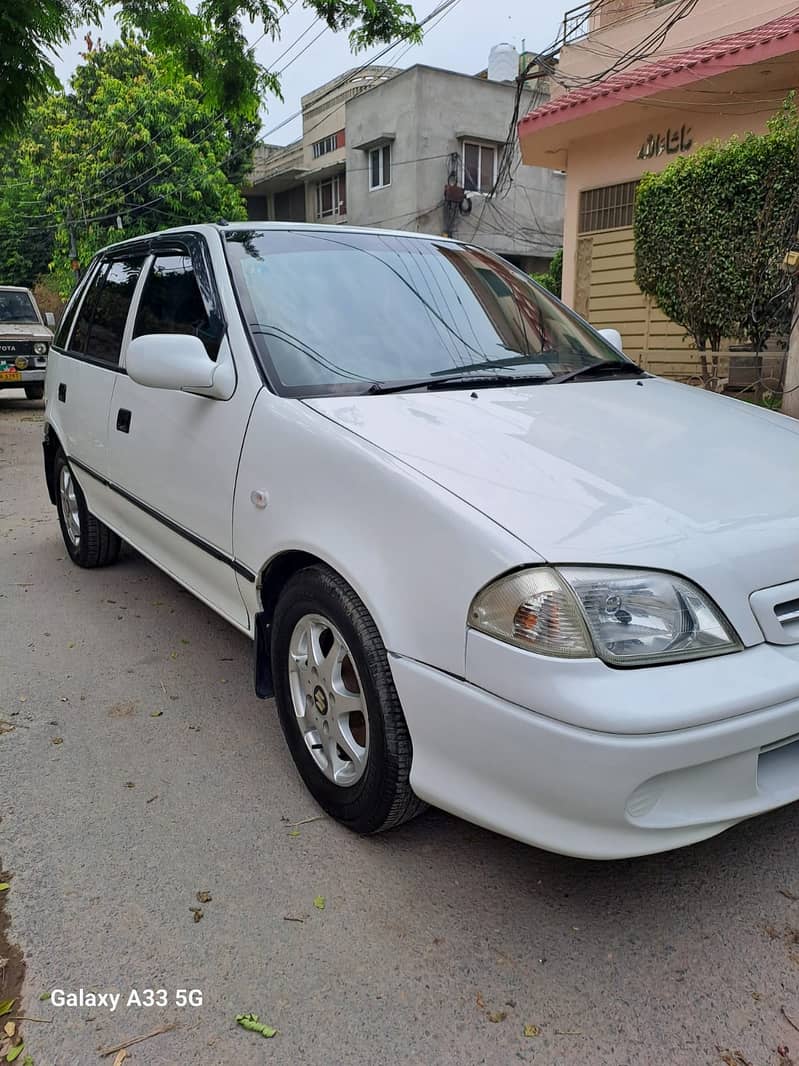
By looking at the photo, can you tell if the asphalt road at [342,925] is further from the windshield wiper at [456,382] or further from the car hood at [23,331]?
the car hood at [23,331]

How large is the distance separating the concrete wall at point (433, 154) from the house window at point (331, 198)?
2299mm

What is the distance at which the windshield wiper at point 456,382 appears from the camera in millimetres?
Result: 2648

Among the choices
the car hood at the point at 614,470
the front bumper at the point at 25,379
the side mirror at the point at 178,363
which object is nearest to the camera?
the car hood at the point at 614,470

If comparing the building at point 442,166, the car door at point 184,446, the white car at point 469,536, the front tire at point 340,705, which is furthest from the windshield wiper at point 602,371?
the building at point 442,166

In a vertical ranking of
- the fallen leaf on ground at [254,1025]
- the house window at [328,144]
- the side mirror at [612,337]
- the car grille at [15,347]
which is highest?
the house window at [328,144]

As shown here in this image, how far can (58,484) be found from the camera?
17.0ft

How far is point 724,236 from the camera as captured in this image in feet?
24.6

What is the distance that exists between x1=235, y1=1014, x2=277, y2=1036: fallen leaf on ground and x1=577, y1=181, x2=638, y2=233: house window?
38.5ft

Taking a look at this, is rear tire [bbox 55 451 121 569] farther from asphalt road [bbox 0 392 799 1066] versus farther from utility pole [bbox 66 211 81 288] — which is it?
utility pole [bbox 66 211 81 288]

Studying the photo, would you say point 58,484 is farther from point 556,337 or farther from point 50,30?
point 50,30

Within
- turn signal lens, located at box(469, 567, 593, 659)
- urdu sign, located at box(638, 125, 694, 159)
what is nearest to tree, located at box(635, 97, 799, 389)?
urdu sign, located at box(638, 125, 694, 159)

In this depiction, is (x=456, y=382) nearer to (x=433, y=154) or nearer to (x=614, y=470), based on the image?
(x=614, y=470)

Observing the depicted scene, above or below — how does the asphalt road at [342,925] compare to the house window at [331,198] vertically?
below

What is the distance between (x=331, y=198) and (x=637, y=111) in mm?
20397
